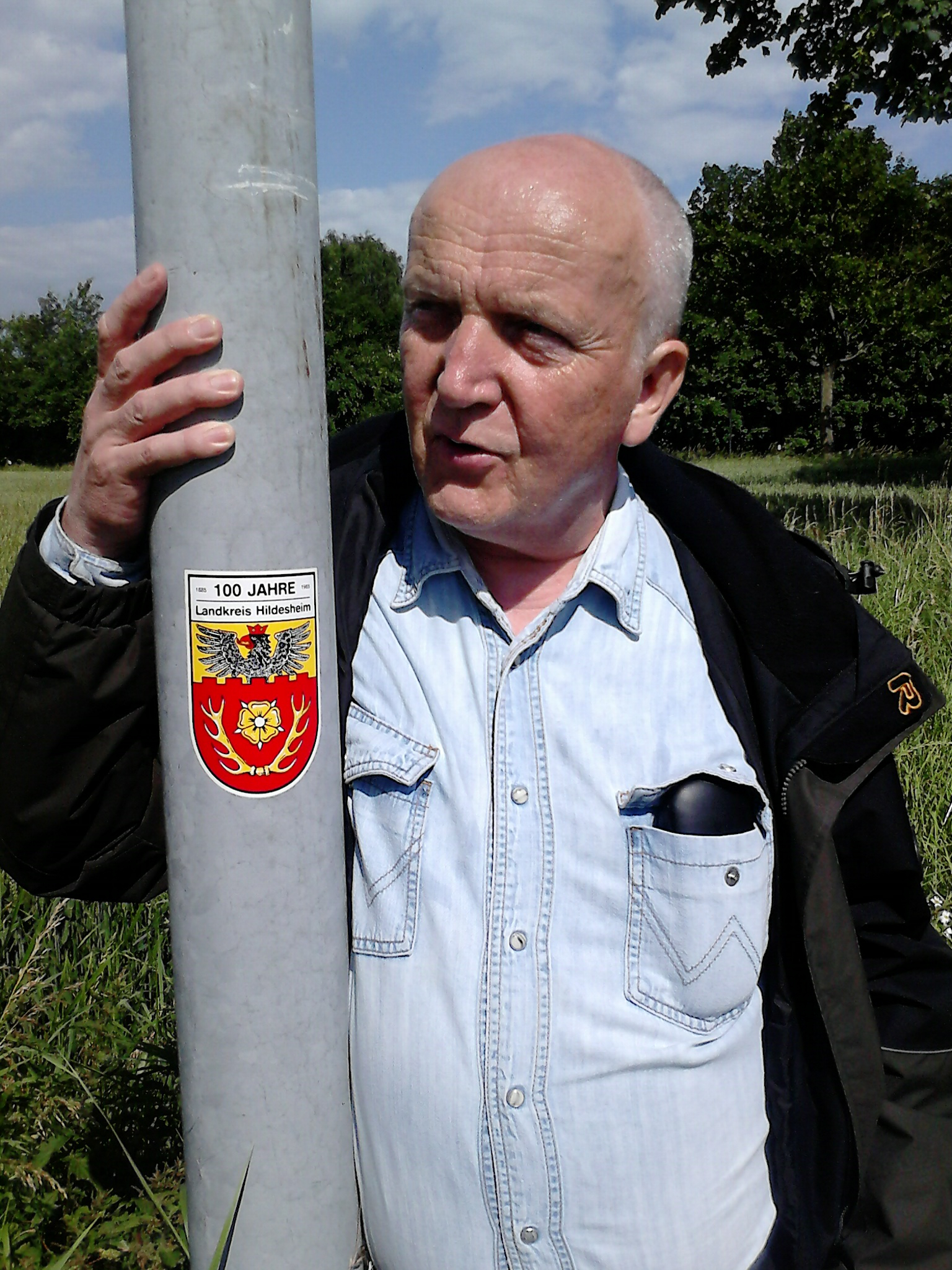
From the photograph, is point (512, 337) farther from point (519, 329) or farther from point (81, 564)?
point (81, 564)

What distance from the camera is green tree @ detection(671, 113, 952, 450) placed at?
3319 centimetres

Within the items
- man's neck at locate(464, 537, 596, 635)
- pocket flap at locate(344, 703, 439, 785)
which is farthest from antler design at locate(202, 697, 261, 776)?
man's neck at locate(464, 537, 596, 635)

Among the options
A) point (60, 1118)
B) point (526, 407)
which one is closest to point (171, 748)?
point (526, 407)

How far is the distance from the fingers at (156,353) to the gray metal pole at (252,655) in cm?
2

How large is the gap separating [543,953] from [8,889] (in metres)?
2.08

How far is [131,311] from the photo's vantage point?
1.05 metres

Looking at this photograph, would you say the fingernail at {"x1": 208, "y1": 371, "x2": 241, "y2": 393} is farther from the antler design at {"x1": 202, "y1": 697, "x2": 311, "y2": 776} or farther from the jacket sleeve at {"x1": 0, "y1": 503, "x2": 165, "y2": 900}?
the jacket sleeve at {"x1": 0, "y1": 503, "x2": 165, "y2": 900}

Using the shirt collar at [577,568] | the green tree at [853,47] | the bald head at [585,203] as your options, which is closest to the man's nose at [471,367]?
the bald head at [585,203]

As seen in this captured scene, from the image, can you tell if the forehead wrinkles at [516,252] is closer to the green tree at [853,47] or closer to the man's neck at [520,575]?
the man's neck at [520,575]

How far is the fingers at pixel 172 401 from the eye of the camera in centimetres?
100

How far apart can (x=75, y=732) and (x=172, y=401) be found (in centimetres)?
61

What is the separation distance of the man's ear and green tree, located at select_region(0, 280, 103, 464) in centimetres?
6593

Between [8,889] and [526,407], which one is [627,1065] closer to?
[526,407]

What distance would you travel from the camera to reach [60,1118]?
7.15 ft
